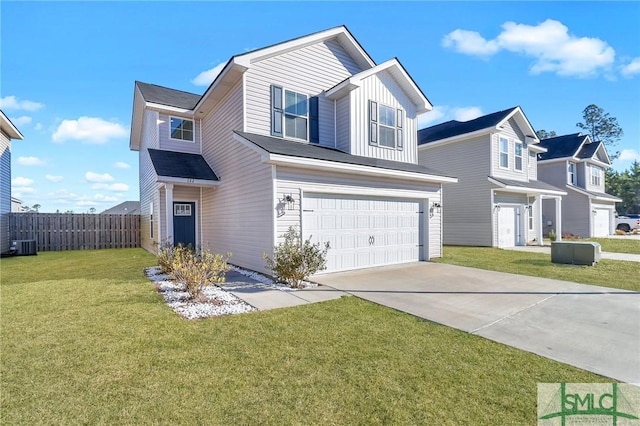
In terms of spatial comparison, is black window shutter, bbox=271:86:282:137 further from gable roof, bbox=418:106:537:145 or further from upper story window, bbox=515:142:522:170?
upper story window, bbox=515:142:522:170

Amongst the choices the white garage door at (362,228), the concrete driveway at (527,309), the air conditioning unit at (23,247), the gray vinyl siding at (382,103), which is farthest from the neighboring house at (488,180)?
the air conditioning unit at (23,247)

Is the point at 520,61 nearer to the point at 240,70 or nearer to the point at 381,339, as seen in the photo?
the point at 240,70

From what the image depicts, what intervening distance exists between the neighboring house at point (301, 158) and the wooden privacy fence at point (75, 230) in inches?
236

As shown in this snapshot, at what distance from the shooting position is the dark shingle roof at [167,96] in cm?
1261

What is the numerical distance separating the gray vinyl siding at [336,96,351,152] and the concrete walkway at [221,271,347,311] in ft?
18.7

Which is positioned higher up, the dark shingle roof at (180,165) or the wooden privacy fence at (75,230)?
the dark shingle roof at (180,165)

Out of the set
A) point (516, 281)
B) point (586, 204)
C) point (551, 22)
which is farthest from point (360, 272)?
point (586, 204)

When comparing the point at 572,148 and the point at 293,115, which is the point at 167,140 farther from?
the point at 572,148

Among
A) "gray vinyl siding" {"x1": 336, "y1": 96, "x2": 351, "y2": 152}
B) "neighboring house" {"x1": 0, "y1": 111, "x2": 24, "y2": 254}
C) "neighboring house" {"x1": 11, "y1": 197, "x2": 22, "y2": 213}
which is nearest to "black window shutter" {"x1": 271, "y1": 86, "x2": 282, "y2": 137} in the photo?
"gray vinyl siding" {"x1": 336, "y1": 96, "x2": 351, "y2": 152}

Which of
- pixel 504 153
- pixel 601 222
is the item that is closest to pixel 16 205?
pixel 504 153

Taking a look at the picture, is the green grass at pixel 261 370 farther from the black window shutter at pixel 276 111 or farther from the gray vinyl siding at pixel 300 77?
the gray vinyl siding at pixel 300 77

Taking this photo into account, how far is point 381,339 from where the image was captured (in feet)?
13.5

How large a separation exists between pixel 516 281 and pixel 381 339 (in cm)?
545

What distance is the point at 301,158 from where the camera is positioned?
7.84m
